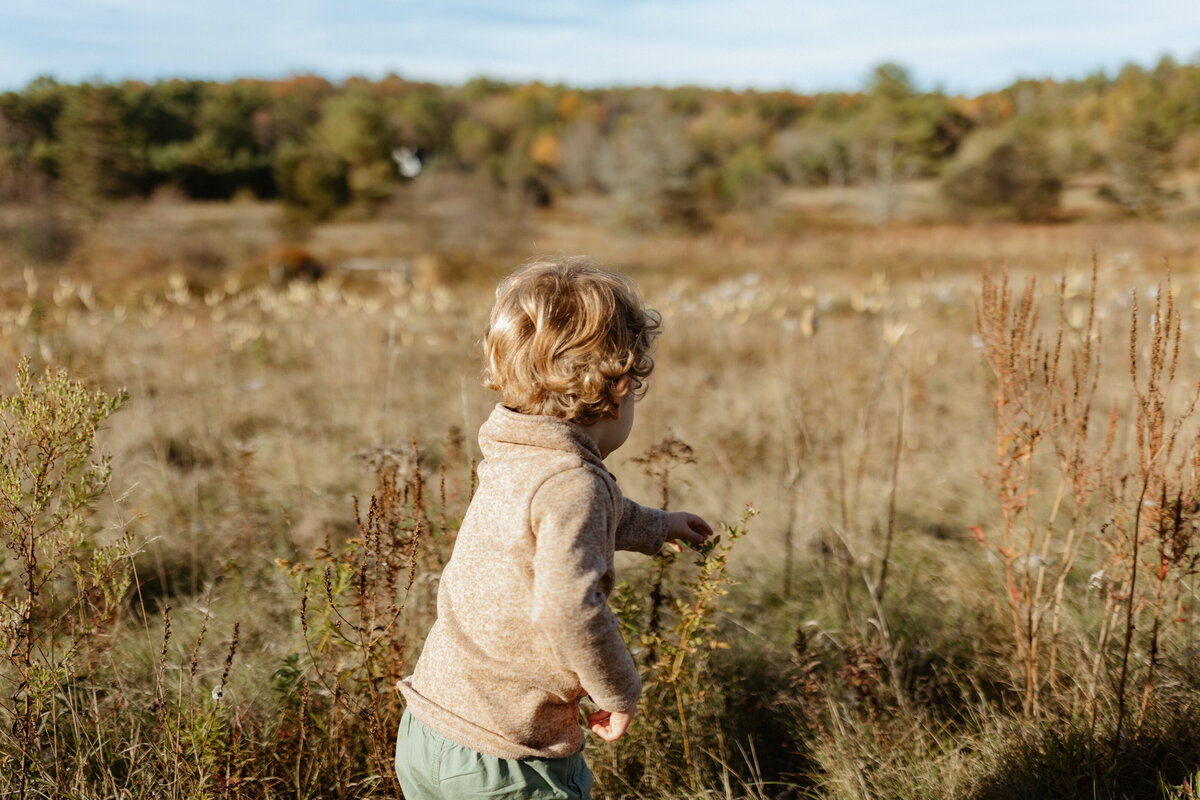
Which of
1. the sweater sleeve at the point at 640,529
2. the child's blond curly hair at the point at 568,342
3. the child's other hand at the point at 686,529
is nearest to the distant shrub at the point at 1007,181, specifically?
the child's other hand at the point at 686,529

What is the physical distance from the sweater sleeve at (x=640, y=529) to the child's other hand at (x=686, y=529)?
0.03 m

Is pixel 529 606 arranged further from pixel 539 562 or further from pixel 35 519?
pixel 35 519

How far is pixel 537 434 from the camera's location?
128 centimetres

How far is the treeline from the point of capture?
117 feet

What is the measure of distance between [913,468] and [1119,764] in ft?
9.91

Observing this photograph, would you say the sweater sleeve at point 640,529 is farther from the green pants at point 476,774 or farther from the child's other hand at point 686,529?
the green pants at point 476,774

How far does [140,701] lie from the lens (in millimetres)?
2127

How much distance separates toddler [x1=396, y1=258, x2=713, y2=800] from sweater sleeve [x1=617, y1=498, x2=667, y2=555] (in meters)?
0.15

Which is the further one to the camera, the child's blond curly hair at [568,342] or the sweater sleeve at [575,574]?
the child's blond curly hair at [568,342]

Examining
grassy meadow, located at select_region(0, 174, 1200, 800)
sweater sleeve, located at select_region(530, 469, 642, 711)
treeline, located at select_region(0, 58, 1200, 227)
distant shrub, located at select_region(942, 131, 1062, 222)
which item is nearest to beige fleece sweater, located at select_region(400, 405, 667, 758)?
sweater sleeve, located at select_region(530, 469, 642, 711)

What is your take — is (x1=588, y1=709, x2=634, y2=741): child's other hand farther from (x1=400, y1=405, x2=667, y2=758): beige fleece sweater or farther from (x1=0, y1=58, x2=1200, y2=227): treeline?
(x1=0, y1=58, x2=1200, y2=227): treeline

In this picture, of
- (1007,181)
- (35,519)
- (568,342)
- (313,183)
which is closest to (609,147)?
(313,183)

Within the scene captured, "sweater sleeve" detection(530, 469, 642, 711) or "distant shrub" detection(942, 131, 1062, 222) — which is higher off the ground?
"distant shrub" detection(942, 131, 1062, 222)

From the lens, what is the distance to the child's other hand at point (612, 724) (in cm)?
131
